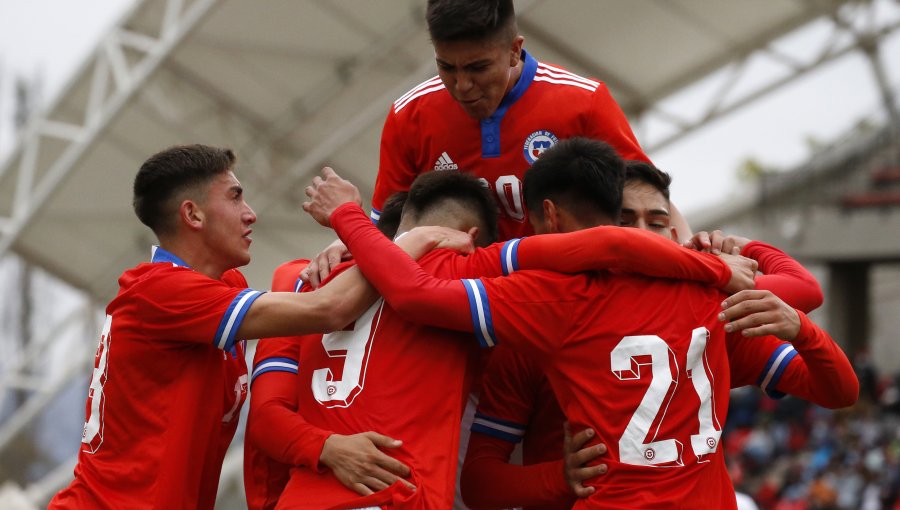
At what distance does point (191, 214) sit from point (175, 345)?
18.2 inches

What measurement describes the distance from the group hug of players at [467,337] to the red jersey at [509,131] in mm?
11

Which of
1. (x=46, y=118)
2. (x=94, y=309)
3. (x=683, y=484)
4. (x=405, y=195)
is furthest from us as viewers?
(x=94, y=309)

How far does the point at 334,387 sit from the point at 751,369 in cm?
131

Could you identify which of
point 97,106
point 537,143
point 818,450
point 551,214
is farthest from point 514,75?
point 818,450

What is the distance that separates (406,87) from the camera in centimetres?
1099

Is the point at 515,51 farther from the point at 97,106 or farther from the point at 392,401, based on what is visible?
the point at 97,106

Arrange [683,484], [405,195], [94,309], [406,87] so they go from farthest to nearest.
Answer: [94,309], [406,87], [405,195], [683,484]

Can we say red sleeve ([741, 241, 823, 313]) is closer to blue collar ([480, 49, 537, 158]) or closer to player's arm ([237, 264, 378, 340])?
blue collar ([480, 49, 537, 158])

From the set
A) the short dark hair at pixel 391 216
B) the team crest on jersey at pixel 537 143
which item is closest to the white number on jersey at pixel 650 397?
the short dark hair at pixel 391 216

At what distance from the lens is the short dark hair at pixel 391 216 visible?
13.3 feet

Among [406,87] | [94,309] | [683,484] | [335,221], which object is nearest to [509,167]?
[335,221]

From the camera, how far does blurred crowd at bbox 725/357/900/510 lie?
12789 mm

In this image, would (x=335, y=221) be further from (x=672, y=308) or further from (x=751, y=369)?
(x=751, y=369)

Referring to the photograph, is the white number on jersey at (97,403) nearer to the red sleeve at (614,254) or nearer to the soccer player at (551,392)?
the soccer player at (551,392)
